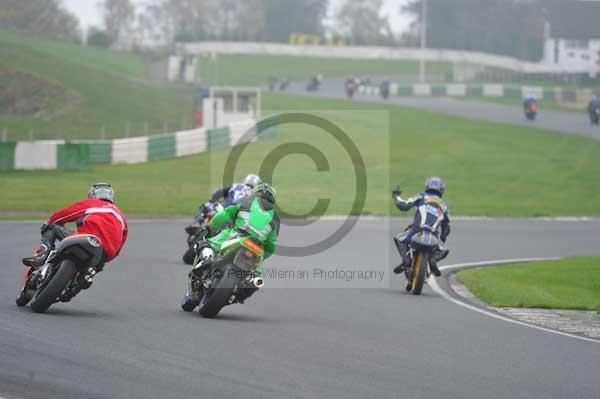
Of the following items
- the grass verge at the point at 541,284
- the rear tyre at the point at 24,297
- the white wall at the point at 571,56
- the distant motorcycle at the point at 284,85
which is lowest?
the grass verge at the point at 541,284

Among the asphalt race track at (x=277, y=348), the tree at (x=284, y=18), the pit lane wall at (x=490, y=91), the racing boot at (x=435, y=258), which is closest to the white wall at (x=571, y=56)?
the pit lane wall at (x=490, y=91)

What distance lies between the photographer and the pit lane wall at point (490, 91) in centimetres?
6706

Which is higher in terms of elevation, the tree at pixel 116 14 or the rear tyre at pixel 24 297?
the tree at pixel 116 14

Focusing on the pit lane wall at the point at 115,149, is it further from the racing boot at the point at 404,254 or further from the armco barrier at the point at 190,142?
the racing boot at the point at 404,254

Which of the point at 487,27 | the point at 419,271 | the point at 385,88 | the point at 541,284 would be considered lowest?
the point at 541,284

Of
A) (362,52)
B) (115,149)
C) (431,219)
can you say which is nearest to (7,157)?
(115,149)

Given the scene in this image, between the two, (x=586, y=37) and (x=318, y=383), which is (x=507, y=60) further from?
(x=318, y=383)

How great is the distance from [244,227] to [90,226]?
4.94 ft

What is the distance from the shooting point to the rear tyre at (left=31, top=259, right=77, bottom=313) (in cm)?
1009

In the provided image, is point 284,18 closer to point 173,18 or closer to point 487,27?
point 173,18

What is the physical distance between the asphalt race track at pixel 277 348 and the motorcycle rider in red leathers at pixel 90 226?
57cm

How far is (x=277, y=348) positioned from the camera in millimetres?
9117

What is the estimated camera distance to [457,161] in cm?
4209

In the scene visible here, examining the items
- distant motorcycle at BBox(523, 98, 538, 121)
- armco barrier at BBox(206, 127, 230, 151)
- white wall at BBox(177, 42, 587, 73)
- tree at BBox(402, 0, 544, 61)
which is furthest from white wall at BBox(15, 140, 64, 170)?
tree at BBox(402, 0, 544, 61)
